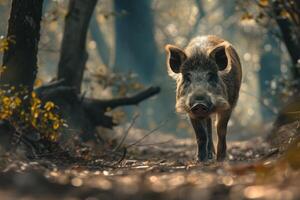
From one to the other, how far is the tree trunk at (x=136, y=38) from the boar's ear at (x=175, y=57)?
25726 mm

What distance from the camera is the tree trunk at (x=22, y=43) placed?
8695mm

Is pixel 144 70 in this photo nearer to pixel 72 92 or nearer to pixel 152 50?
pixel 152 50

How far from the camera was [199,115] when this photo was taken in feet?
30.7

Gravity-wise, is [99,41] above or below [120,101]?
above

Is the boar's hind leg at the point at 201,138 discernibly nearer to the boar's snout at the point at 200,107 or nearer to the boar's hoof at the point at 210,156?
the boar's hoof at the point at 210,156

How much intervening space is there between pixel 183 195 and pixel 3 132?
395cm

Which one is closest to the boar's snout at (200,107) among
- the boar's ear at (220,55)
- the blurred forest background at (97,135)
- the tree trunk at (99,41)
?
the blurred forest background at (97,135)

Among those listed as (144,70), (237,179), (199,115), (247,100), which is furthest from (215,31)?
(237,179)

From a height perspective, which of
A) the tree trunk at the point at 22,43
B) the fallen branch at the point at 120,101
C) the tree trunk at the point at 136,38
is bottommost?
the fallen branch at the point at 120,101

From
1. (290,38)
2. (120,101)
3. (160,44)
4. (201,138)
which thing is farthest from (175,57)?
(160,44)

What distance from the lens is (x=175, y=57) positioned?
1065 cm

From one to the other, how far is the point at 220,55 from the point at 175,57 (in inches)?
27.3

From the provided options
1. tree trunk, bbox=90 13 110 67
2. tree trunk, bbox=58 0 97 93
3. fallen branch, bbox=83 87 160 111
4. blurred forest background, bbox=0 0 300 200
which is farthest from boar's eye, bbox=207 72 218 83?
tree trunk, bbox=90 13 110 67

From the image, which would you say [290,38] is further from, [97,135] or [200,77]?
[200,77]
